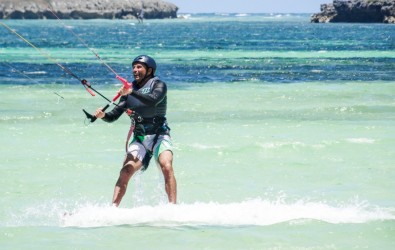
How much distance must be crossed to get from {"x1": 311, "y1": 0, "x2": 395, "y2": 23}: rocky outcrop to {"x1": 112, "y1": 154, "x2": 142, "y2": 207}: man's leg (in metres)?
156

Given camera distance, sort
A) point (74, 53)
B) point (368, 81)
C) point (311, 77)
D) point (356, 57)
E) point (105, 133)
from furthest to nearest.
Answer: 1. point (74, 53)
2. point (356, 57)
3. point (311, 77)
4. point (368, 81)
5. point (105, 133)

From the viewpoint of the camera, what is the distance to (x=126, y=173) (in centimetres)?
1006

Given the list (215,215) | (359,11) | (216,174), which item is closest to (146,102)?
(215,215)

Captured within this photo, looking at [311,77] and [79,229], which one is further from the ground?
[79,229]

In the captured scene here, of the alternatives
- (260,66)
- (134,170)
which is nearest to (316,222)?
(134,170)

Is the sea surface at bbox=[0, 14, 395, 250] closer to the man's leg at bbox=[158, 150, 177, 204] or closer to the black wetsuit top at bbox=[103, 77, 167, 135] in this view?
Answer: the man's leg at bbox=[158, 150, 177, 204]

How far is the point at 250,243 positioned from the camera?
9.30 metres

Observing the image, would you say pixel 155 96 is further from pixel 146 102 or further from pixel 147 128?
pixel 147 128

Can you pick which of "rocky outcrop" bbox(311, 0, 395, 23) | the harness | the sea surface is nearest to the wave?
the sea surface

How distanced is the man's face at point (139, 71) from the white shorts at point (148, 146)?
0.65 meters

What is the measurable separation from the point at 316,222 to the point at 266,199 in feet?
5.51

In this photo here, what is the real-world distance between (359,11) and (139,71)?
166 metres

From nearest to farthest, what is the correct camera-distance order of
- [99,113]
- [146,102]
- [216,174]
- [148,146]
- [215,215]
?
[99,113]
[146,102]
[148,146]
[215,215]
[216,174]

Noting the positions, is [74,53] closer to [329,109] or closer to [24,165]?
[329,109]
